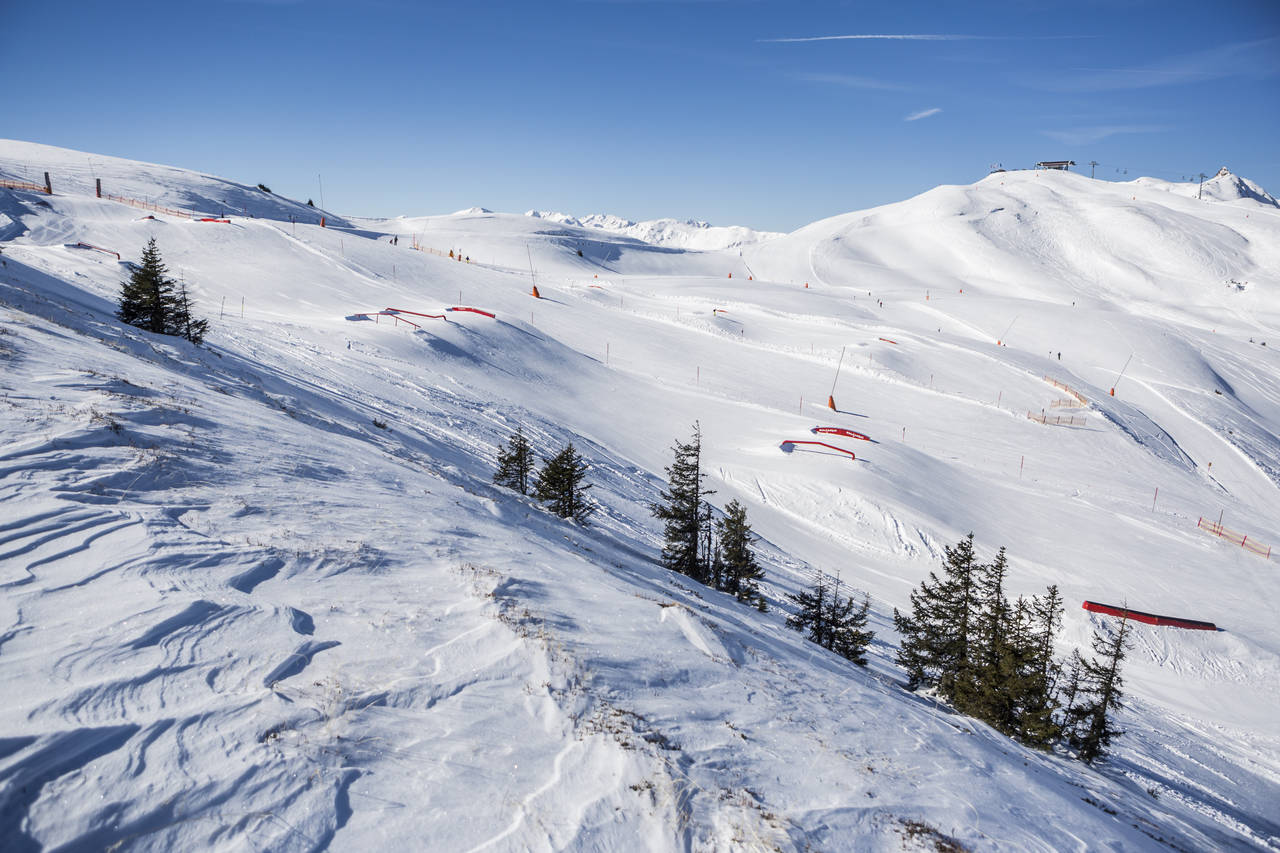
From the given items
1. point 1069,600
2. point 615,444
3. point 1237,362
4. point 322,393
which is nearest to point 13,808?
point 322,393

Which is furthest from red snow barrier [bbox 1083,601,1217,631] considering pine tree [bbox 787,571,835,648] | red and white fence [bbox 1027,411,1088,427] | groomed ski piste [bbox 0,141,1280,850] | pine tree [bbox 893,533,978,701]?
red and white fence [bbox 1027,411,1088,427]

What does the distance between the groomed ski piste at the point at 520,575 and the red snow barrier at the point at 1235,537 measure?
81 centimetres

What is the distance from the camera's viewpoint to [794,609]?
1800 centimetres

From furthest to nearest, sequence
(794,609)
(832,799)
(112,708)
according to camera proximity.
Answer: (794,609) → (832,799) → (112,708)

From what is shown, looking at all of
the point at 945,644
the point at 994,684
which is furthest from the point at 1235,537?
the point at 994,684

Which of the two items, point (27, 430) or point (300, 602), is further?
point (27, 430)

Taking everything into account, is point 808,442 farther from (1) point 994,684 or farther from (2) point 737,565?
(1) point 994,684

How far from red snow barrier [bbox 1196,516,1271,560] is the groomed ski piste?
81cm

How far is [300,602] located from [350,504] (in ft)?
9.72

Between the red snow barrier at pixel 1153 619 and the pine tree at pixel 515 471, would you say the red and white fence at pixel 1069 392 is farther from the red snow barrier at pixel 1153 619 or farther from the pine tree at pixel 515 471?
the pine tree at pixel 515 471

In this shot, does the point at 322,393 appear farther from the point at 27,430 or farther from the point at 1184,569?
the point at 1184,569

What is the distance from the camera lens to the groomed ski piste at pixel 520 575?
454 centimetres

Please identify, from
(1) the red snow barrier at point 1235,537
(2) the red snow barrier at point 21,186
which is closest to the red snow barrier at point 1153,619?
(1) the red snow barrier at point 1235,537

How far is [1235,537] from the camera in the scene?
32312mm
